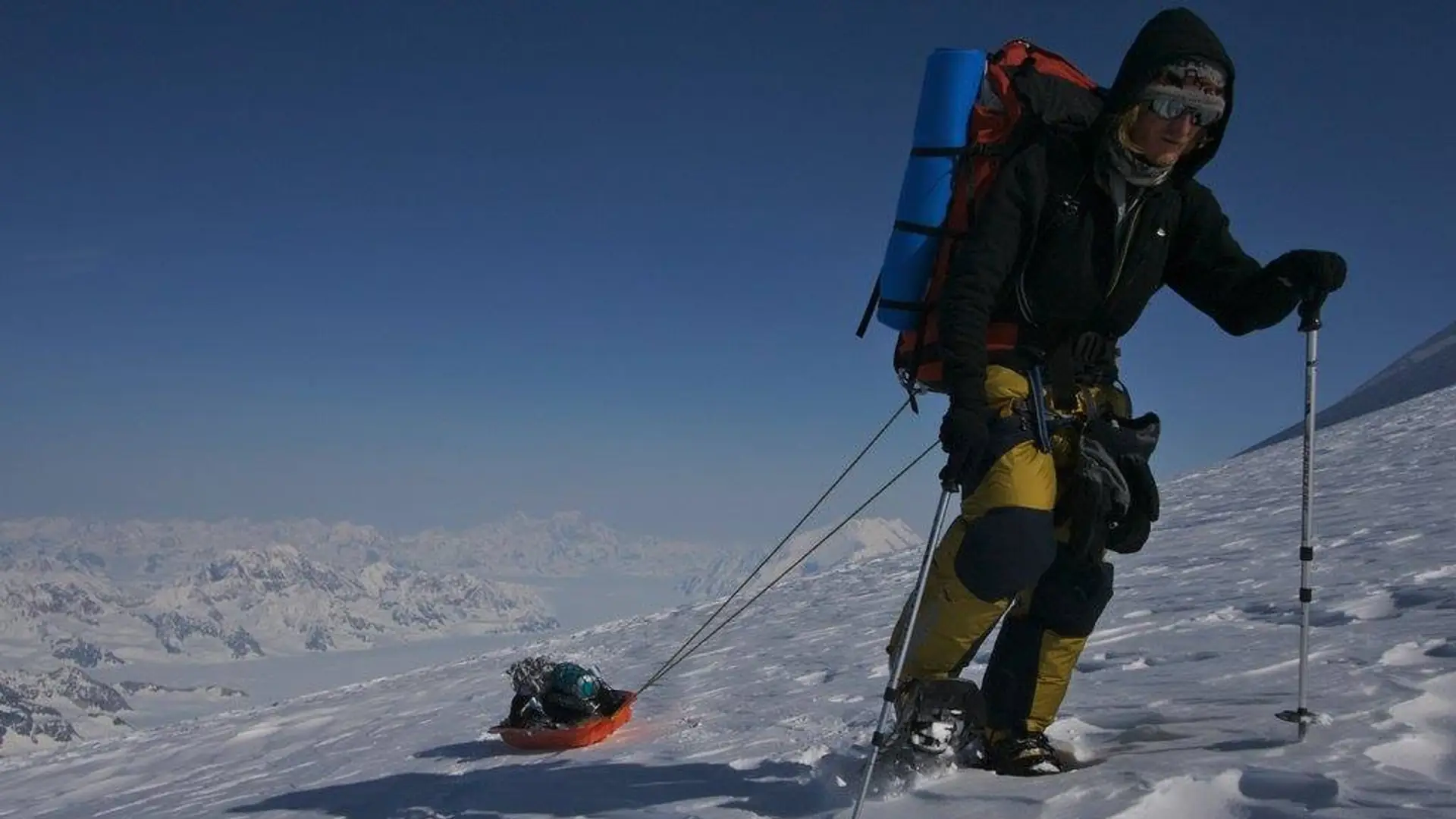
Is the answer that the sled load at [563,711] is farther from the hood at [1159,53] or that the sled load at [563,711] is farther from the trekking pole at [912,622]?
the hood at [1159,53]

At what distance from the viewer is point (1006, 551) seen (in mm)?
3404

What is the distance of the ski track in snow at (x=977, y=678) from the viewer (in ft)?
10.4

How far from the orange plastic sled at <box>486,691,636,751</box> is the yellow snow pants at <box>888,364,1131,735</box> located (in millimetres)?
3394

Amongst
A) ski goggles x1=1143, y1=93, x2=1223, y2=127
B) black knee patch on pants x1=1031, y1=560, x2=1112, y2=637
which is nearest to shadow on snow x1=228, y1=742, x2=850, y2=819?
black knee patch on pants x1=1031, y1=560, x2=1112, y2=637

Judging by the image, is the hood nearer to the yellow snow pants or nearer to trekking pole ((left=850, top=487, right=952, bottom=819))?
the yellow snow pants

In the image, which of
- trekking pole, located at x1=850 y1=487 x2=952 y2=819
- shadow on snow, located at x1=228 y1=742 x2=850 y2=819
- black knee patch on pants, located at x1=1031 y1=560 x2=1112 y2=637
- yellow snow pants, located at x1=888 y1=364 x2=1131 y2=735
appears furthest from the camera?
shadow on snow, located at x1=228 y1=742 x2=850 y2=819

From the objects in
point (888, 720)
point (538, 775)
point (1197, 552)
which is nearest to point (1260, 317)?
point (888, 720)

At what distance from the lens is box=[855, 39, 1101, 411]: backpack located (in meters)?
3.61

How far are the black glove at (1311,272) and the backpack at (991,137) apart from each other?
3.17 ft

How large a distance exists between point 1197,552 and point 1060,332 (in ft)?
27.7

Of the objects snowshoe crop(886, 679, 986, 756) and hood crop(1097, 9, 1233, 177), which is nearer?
hood crop(1097, 9, 1233, 177)

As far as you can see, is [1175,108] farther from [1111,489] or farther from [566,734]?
[566,734]

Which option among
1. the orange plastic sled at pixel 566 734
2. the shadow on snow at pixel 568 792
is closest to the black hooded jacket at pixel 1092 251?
the shadow on snow at pixel 568 792

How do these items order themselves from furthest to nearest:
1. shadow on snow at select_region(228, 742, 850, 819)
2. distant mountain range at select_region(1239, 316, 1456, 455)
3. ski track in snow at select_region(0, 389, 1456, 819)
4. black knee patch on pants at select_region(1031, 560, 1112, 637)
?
distant mountain range at select_region(1239, 316, 1456, 455), shadow on snow at select_region(228, 742, 850, 819), black knee patch on pants at select_region(1031, 560, 1112, 637), ski track in snow at select_region(0, 389, 1456, 819)
